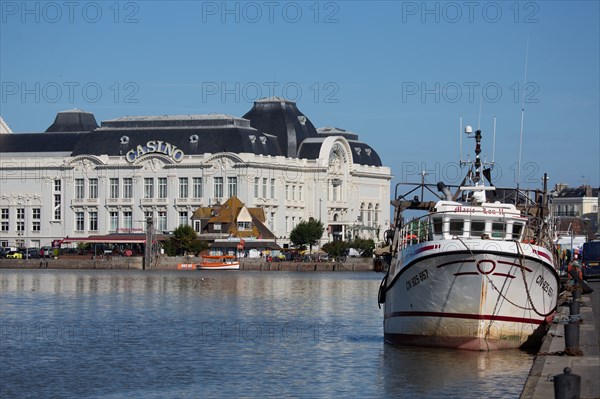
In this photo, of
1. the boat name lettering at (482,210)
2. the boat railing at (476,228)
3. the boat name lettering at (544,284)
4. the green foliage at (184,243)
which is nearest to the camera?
the boat name lettering at (544,284)

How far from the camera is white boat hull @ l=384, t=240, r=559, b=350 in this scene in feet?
138

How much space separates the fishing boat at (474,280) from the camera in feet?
138

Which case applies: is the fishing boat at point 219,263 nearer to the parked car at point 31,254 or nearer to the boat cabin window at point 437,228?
the parked car at point 31,254

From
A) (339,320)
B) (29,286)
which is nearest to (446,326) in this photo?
(339,320)

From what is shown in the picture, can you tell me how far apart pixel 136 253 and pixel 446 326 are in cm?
14792

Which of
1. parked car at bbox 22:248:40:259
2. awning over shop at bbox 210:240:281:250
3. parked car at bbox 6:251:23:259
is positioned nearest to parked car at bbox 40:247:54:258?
parked car at bbox 22:248:40:259

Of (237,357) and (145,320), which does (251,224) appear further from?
(237,357)

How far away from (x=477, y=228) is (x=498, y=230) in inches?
25.1

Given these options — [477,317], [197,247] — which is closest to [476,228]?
[477,317]

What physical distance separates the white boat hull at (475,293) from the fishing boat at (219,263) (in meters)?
122

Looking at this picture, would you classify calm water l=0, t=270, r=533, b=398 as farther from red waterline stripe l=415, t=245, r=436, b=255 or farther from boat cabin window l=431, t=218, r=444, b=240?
boat cabin window l=431, t=218, r=444, b=240

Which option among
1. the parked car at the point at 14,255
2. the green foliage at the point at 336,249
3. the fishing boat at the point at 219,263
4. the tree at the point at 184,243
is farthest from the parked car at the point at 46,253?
the green foliage at the point at 336,249

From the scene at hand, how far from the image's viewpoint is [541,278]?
4338 centimetres

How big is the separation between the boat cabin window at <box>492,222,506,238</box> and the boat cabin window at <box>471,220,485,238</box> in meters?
0.34
